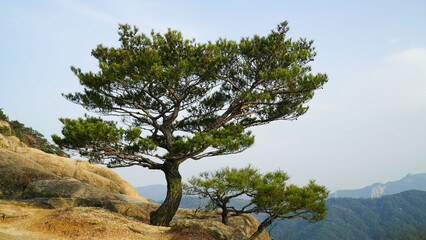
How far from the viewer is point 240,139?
10.9 metres

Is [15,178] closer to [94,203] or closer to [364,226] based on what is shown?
[94,203]

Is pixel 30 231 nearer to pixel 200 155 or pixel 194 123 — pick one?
pixel 200 155

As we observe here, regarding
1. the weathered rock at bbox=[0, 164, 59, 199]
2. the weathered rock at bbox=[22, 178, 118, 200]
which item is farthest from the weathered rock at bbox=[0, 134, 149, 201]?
the weathered rock at bbox=[22, 178, 118, 200]

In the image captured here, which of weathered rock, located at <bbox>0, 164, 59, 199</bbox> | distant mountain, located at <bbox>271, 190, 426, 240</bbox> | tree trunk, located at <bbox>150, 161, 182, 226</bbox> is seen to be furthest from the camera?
distant mountain, located at <bbox>271, 190, 426, 240</bbox>

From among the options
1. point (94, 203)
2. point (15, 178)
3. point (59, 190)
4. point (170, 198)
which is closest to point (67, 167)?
point (15, 178)

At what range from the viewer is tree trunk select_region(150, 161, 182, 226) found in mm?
11328

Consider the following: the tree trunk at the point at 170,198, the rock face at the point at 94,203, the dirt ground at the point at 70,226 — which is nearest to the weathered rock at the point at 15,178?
the rock face at the point at 94,203

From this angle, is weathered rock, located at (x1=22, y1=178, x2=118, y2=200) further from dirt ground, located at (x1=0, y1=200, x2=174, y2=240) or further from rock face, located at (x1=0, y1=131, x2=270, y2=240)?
dirt ground, located at (x1=0, y1=200, x2=174, y2=240)

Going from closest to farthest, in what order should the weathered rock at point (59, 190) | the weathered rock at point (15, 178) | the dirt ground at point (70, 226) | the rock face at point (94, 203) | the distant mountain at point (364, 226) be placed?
the dirt ground at point (70, 226)
the rock face at point (94, 203)
the weathered rock at point (59, 190)
the weathered rock at point (15, 178)
the distant mountain at point (364, 226)

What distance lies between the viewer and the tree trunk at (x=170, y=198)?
446 inches

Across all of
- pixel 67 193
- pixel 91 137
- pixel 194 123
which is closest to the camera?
pixel 91 137

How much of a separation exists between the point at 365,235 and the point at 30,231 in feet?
647

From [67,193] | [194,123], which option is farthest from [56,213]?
[194,123]

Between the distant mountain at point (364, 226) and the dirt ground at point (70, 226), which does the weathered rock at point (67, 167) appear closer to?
the dirt ground at point (70, 226)
